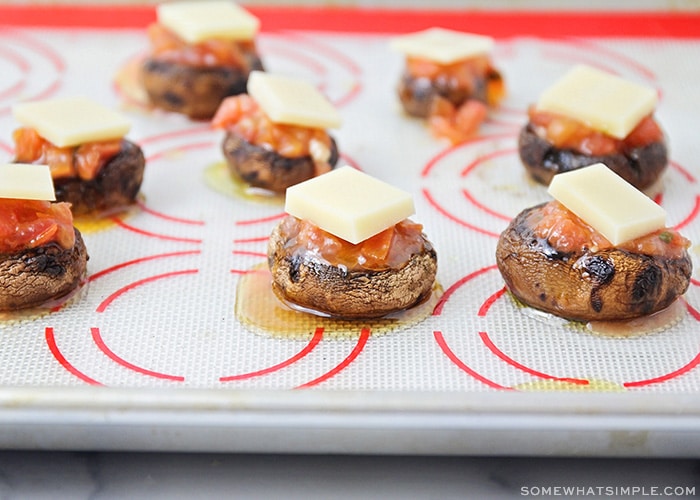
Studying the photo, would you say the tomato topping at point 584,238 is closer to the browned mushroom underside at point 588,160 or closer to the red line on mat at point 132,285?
the browned mushroom underside at point 588,160

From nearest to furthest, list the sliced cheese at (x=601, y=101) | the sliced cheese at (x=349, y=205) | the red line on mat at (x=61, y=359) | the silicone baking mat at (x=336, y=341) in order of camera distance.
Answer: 1. the silicone baking mat at (x=336, y=341)
2. the red line on mat at (x=61, y=359)
3. the sliced cheese at (x=349, y=205)
4. the sliced cheese at (x=601, y=101)

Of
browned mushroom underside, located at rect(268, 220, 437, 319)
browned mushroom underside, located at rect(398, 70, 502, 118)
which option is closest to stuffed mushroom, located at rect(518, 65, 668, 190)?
browned mushroom underside, located at rect(398, 70, 502, 118)

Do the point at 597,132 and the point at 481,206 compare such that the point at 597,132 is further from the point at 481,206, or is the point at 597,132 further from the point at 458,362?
the point at 458,362

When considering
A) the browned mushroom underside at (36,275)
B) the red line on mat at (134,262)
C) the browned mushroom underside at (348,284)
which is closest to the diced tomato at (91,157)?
the red line on mat at (134,262)

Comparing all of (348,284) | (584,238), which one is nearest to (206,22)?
(348,284)

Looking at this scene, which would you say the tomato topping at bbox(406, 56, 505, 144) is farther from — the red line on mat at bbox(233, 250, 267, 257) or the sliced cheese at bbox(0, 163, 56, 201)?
the sliced cheese at bbox(0, 163, 56, 201)

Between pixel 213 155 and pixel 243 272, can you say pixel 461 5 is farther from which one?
pixel 243 272
